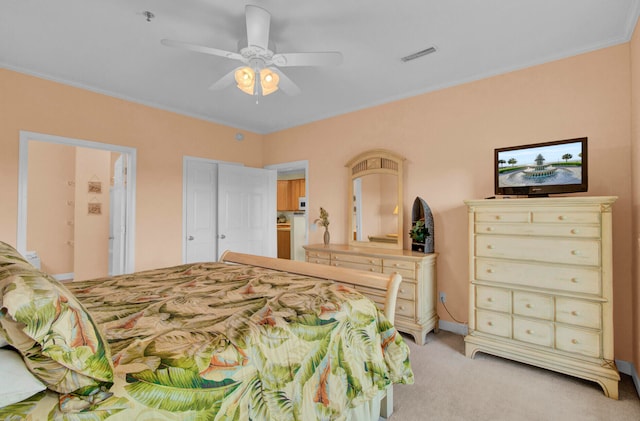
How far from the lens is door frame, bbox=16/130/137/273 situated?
3002mm

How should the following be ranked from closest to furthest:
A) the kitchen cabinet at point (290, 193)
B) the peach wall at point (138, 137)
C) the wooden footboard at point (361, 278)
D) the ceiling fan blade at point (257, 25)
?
1. the wooden footboard at point (361, 278)
2. the ceiling fan blade at point (257, 25)
3. the peach wall at point (138, 137)
4. the kitchen cabinet at point (290, 193)

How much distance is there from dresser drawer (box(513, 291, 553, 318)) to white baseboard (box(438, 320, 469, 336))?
737 mm

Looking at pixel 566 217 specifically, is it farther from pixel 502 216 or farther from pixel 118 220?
pixel 118 220

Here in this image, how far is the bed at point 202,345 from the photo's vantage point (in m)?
0.86

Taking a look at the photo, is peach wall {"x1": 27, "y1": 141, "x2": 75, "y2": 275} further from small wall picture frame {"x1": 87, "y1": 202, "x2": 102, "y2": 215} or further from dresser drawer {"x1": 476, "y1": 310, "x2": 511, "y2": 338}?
dresser drawer {"x1": 476, "y1": 310, "x2": 511, "y2": 338}

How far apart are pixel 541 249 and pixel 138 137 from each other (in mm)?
4371

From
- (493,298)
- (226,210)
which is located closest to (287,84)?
(493,298)

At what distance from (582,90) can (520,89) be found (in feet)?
1.50

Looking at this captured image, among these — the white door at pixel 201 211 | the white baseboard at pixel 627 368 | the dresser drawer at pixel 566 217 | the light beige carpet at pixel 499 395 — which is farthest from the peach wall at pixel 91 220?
the white baseboard at pixel 627 368

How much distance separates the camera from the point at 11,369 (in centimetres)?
82

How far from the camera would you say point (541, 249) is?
240 cm

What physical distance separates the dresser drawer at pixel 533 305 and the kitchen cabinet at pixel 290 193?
499 cm

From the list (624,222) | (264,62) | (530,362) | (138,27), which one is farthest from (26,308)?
(624,222)

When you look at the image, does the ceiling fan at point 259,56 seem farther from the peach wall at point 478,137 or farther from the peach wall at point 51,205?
the peach wall at point 51,205
